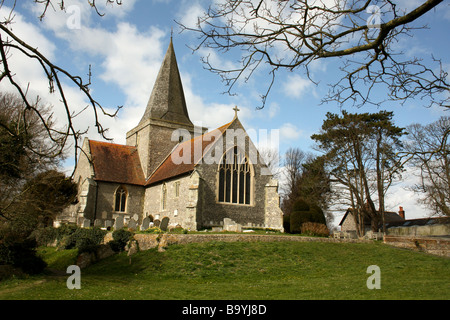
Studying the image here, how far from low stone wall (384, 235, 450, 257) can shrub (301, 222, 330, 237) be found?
347 centimetres

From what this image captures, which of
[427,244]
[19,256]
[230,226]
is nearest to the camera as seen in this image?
[19,256]

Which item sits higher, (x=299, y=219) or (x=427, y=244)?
(x=299, y=219)

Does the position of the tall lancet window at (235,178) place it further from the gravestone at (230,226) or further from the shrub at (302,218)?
the shrub at (302,218)

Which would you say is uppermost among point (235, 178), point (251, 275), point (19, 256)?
point (235, 178)

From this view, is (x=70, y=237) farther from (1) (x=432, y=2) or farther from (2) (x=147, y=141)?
(1) (x=432, y=2)

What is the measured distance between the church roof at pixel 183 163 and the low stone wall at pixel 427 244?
12.0 metres

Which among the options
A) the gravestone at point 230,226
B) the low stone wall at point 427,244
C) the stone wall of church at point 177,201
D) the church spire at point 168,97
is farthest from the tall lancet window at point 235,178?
the church spire at point 168,97

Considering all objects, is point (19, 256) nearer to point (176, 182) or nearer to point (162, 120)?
point (176, 182)

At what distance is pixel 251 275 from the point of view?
13.5 m

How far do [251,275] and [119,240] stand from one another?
7778mm

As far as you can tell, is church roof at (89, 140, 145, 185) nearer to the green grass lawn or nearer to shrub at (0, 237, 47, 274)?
the green grass lawn

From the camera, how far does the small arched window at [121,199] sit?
2733cm

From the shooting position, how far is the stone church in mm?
23266

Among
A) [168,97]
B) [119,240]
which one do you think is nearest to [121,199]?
[119,240]
